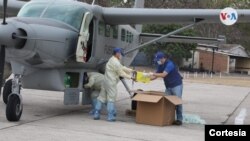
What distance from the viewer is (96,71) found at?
1178 centimetres

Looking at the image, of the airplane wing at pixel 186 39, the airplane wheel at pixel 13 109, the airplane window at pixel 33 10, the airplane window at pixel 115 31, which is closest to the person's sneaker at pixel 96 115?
the airplane wheel at pixel 13 109

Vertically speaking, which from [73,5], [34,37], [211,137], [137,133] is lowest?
[137,133]

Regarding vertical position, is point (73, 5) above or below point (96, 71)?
above

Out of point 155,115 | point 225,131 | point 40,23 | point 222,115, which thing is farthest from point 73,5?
point 225,131

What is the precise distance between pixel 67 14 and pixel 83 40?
0.77m

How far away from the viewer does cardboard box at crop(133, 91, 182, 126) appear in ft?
31.6

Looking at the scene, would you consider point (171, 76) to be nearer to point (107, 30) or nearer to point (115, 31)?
point (107, 30)

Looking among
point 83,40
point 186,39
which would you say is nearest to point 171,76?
point 83,40

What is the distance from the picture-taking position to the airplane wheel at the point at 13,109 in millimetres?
8836

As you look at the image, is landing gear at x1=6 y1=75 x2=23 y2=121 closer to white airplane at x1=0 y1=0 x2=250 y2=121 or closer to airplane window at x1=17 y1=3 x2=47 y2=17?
white airplane at x1=0 y1=0 x2=250 y2=121

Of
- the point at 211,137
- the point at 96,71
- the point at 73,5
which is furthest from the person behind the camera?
the point at 96,71

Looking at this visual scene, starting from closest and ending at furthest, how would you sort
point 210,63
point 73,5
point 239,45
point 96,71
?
1. point 73,5
2. point 96,71
3. point 210,63
4. point 239,45

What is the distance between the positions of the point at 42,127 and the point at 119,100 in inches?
258

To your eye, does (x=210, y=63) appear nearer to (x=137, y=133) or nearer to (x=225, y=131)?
(x=137, y=133)
